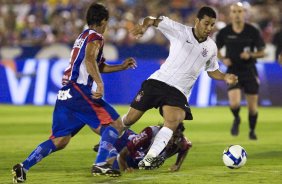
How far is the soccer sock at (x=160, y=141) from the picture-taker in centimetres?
1012

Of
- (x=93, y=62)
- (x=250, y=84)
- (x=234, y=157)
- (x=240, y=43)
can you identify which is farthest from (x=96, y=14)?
(x=240, y=43)

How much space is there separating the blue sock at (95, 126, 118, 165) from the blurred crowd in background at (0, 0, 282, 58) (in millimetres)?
15772

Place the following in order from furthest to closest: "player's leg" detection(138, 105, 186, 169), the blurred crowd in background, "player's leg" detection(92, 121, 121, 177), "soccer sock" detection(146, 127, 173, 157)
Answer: the blurred crowd in background
"soccer sock" detection(146, 127, 173, 157)
"player's leg" detection(138, 105, 186, 169)
"player's leg" detection(92, 121, 121, 177)

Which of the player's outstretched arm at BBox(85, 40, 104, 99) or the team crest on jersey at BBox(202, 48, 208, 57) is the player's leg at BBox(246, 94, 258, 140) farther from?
the player's outstretched arm at BBox(85, 40, 104, 99)

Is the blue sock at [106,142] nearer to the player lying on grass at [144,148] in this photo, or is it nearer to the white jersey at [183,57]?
the player lying on grass at [144,148]

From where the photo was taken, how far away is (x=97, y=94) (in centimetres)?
965

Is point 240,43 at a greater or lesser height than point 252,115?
greater

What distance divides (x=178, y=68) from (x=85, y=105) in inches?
60.5

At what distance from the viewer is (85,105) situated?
9.91 meters

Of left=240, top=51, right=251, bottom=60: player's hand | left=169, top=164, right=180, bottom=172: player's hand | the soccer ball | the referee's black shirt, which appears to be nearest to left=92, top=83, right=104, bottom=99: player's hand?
left=169, top=164, right=180, bottom=172: player's hand

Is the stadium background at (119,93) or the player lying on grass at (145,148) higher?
the player lying on grass at (145,148)

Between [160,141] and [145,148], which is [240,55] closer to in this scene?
[145,148]

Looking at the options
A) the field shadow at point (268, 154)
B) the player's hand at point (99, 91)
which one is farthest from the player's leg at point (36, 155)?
the field shadow at point (268, 154)

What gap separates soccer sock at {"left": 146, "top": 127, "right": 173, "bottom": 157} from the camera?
399 inches
